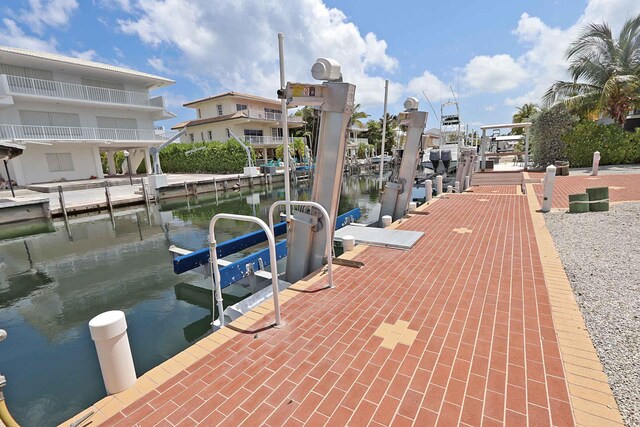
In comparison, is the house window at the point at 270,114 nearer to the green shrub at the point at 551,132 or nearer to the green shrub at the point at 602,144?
the green shrub at the point at 551,132

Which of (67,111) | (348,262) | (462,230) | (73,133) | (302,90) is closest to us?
(302,90)

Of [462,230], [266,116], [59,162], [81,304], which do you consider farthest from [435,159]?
[59,162]

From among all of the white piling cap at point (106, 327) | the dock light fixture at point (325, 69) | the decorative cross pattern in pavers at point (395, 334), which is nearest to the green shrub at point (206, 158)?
the dock light fixture at point (325, 69)

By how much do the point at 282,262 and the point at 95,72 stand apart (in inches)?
1059

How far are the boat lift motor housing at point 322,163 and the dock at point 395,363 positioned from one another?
1.96 feet

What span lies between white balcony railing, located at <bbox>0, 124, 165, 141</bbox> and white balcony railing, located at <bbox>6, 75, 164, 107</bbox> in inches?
89.8

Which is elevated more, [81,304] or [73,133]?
[73,133]

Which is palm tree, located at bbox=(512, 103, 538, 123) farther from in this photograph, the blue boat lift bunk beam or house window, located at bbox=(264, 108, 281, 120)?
the blue boat lift bunk beam

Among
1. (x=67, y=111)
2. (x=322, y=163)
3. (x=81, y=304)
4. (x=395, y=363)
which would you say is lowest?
(x=81, y=304)

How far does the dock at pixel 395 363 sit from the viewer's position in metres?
2.32

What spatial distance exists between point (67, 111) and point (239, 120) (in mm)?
15008

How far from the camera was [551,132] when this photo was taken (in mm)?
19469

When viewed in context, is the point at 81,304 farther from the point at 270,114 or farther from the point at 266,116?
the point at 270,114

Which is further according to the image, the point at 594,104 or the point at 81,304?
the point at 594,104
